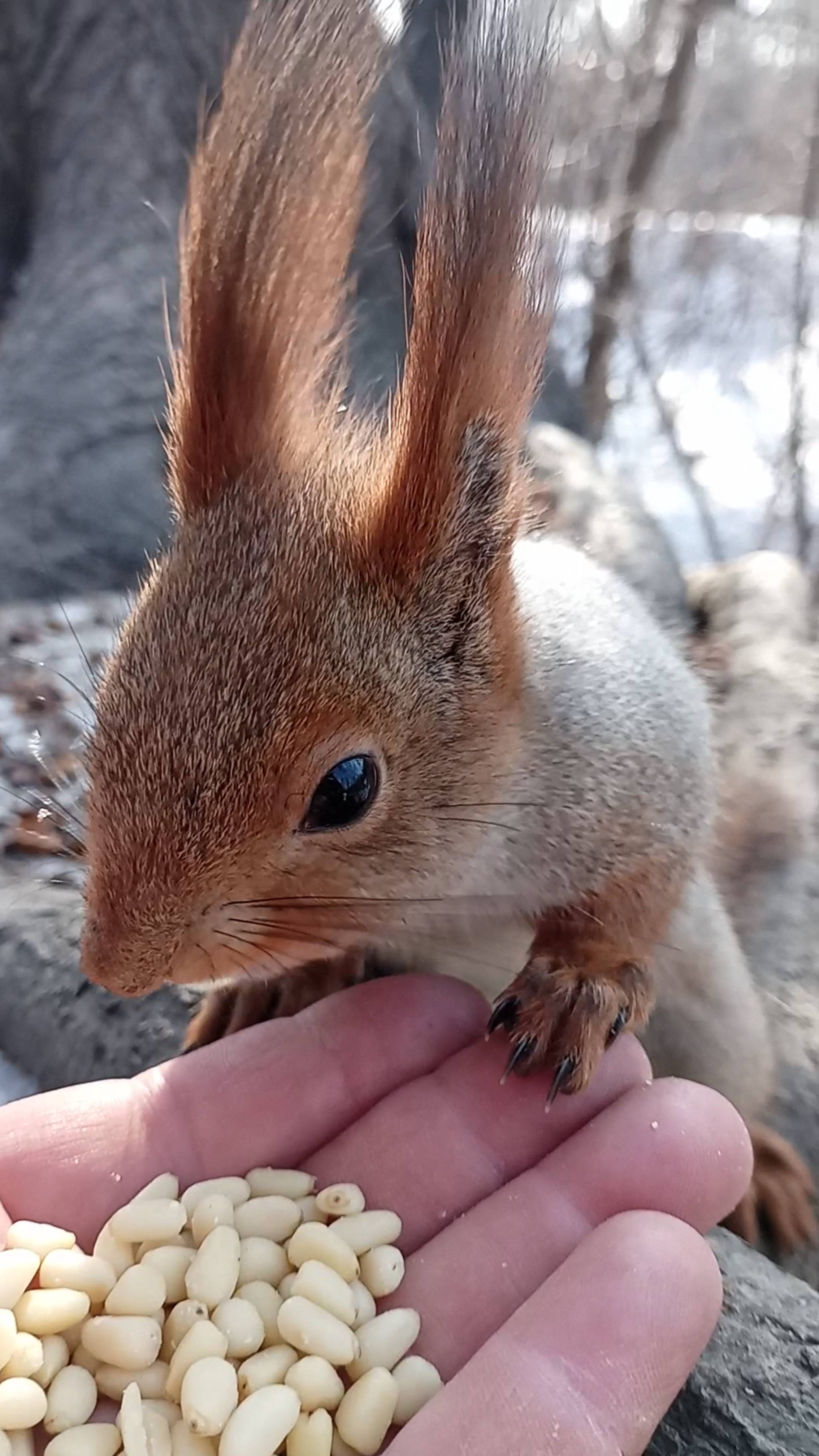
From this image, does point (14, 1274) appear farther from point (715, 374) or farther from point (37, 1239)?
point (715, 374)

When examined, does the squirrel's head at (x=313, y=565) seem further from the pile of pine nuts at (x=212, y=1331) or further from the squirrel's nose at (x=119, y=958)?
the pile of pine nuts at (x=212, y=1331)

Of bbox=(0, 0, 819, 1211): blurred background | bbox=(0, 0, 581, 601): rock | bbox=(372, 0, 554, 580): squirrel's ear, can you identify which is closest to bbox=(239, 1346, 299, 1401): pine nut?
bbox=(372, 0, 554, 580): squirrel's ear

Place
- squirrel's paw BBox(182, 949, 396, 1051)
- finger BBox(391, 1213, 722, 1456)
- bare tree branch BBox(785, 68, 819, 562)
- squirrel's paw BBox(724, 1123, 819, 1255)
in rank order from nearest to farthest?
finger BBox(391, 1213, 722, 1456) → squirrel's paw BBox(182, 949, 396, 1051) → squirrel's paw BBox(724, 1123, 819, 1255) → bare tree branch BBox(785, 68, 819, 562)

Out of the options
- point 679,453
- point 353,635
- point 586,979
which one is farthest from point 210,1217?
point 679,453

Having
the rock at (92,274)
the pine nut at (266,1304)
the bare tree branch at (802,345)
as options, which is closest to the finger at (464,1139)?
the pine nut at (266,1304)

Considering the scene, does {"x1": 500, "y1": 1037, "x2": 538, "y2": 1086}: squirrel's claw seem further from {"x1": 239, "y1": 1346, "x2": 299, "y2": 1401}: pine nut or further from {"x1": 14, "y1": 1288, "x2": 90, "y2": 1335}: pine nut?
{"x1": 14, "y1": 1288, "x2": 90, "y2": 1335}: pine nut

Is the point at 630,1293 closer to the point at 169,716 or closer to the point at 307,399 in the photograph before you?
the point at 169,716
